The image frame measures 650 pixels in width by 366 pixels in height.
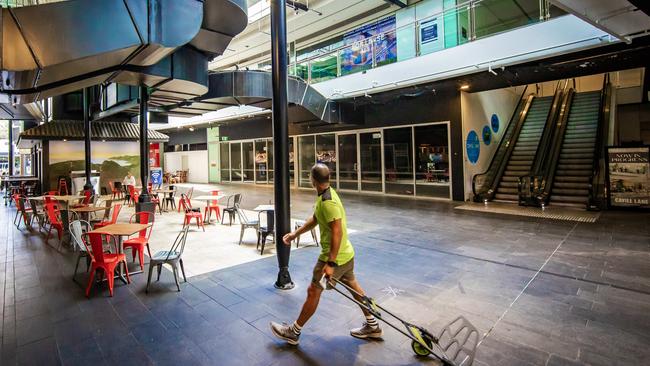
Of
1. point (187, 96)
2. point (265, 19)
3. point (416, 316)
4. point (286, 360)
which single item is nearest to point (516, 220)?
point (416, 316)

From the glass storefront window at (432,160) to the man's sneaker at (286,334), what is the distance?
9.60 metres

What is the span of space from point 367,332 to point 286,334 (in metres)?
0.68

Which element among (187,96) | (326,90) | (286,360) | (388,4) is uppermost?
(388,4)

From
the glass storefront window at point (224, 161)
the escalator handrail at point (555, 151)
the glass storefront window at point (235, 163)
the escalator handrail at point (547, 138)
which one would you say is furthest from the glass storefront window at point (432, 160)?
the glass storefront window at point (224, 161)

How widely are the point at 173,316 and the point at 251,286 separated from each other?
0.98m

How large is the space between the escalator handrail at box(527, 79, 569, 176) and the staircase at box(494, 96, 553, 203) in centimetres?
34

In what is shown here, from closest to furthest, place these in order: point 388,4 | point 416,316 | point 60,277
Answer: point 416,316
point 60,277
point 388,4

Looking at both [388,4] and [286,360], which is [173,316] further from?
[388,4]

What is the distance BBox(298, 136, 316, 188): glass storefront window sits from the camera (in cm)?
1592

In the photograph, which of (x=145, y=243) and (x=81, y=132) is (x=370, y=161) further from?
(x=81, y=132)

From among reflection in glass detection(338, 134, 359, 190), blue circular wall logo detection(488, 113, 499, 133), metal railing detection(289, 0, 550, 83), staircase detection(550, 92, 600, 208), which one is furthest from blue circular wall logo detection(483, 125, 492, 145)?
reflection in glass detection(338, 134, 359, 190)

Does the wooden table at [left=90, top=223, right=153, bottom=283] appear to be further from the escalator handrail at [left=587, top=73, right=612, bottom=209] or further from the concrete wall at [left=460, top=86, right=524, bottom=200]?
the escalator handrail at [left=587, top=73, right=612, bottom=209]

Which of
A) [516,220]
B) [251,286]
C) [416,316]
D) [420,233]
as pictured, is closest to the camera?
[416,316]

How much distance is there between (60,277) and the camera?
4629mm
